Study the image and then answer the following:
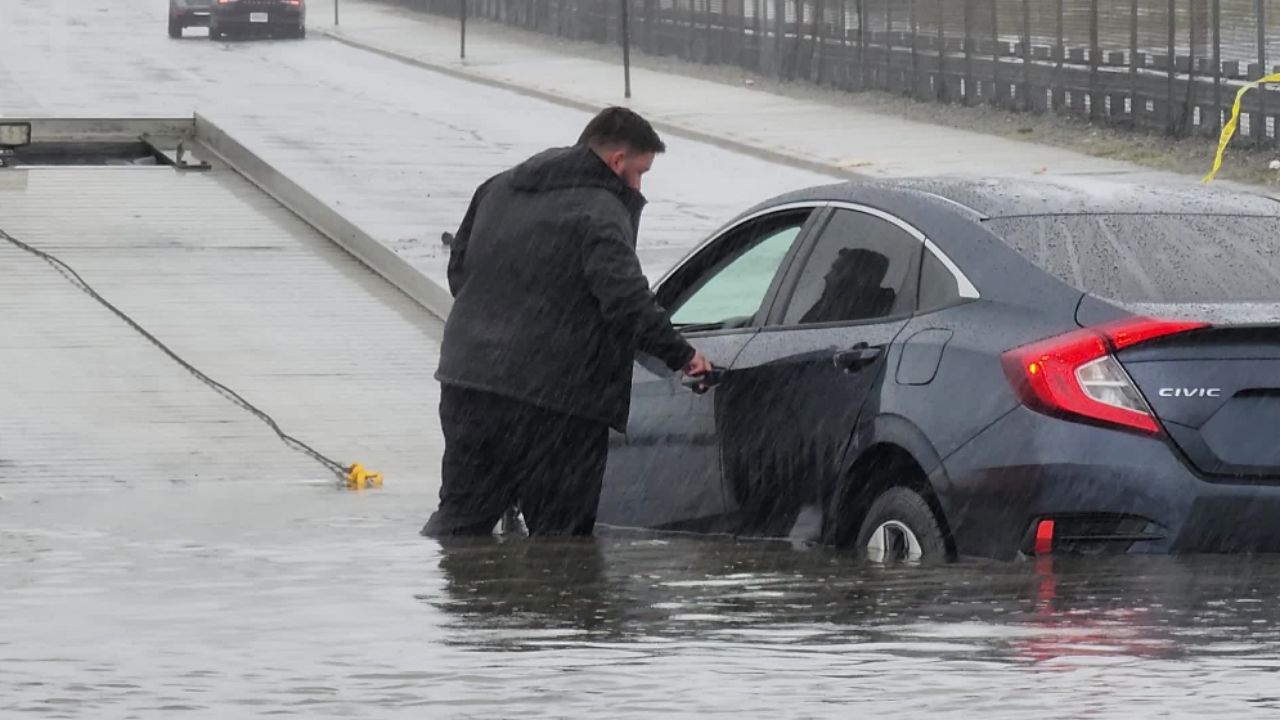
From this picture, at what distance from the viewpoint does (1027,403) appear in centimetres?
664

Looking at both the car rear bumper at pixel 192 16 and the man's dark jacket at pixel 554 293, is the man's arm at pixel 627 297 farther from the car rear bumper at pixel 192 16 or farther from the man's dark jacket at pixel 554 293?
the car rear bumper at pixel 192 16

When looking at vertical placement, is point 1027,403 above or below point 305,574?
above

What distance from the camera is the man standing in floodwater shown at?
7.84 metres

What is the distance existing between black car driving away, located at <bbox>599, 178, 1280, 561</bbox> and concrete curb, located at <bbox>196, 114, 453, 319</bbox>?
8.00m

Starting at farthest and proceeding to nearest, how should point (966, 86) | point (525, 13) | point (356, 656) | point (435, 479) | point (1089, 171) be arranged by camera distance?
point (525, 13), point (966, 86), point (1089, 171), point (435, 479), point (356, 656)

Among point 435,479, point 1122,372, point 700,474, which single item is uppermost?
point 1122,372

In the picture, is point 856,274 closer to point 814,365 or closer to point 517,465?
point 814,365

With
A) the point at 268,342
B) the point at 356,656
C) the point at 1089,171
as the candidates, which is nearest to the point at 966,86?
the point at 1089,171

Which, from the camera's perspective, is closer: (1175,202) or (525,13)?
(1175,202)

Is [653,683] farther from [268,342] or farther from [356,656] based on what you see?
[268,342]

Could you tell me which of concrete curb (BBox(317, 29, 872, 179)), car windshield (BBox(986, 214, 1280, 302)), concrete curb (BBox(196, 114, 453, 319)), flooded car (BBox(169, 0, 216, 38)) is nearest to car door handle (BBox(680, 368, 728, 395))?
car windshield (BBox(986, 214, 1280, 302))

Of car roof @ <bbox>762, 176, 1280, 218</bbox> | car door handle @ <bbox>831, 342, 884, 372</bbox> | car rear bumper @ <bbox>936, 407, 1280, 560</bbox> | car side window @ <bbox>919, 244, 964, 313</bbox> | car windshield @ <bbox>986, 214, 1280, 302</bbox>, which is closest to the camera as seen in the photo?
car rear bumper @ <bbox>936, 407, 1280, 560</bbox>

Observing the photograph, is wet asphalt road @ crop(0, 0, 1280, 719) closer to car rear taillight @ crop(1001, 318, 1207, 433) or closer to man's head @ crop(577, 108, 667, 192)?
car rear taillight @ crop(1001, 318, 1207, 433)

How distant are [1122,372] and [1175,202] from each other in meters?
1.06
